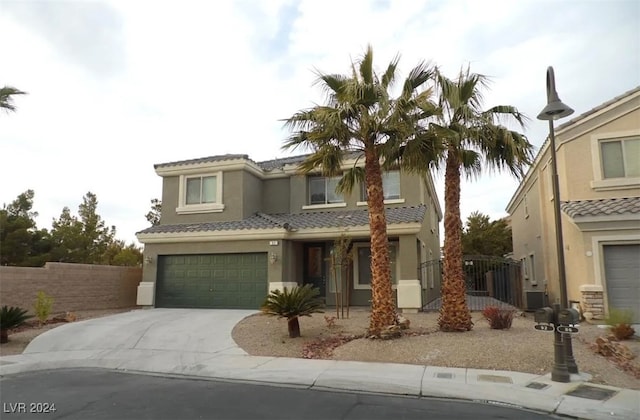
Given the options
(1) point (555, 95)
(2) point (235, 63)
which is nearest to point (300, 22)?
(2) point (235, 63)

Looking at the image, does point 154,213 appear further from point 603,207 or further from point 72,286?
point 603,207

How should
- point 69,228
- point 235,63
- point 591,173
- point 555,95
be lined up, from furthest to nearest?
point 69,228 → point 591,173 → point 235,63 → point 555,95

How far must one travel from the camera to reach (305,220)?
60.1 ft

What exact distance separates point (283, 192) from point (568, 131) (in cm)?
1149

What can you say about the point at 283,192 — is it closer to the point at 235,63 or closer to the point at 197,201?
the point at 197,201

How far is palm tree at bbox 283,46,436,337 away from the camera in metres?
11.1

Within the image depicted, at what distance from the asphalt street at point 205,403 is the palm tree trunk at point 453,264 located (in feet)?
15.6

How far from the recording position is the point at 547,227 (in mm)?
17969

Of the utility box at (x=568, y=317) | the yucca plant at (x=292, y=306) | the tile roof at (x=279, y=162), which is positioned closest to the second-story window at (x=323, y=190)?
the tile roof at (x=279, y=162)

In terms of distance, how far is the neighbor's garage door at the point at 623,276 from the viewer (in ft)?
42.9

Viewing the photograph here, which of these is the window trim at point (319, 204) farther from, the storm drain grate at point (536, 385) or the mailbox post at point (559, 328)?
the storm drain grate at point (536, 385)

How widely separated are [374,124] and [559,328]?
601 centimetres

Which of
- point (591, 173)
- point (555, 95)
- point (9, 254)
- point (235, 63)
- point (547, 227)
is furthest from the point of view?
point (9, 254)

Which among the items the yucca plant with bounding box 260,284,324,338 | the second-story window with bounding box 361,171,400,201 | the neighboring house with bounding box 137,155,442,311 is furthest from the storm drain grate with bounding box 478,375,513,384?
the second-story window with bounding box 361,171,400,201
